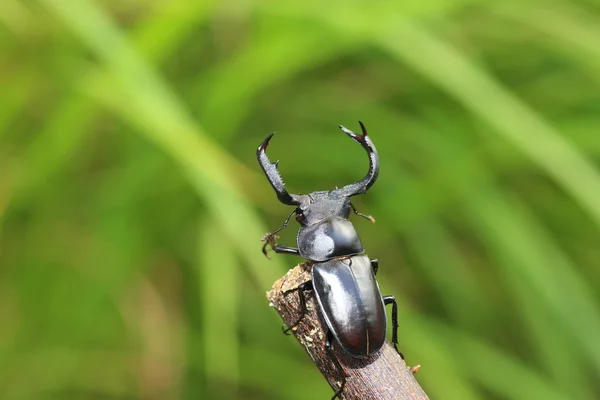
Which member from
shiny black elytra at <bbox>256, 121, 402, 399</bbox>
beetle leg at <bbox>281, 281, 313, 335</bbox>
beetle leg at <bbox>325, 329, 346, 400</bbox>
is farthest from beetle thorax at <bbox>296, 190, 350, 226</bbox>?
beetle leg at <bbox>325, 329, 346, 400</bbox>

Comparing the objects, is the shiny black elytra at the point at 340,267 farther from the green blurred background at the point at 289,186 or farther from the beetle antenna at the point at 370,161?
the green blurred background at the point at 289,186

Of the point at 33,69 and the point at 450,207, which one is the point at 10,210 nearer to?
the point at 33,69

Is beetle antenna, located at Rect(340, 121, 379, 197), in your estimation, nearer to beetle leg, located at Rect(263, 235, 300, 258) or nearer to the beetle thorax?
the beetle thorax

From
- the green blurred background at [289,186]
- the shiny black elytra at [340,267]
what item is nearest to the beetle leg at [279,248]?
the shiny black elytra at [340,267]

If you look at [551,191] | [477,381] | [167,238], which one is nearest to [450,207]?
[551,191]

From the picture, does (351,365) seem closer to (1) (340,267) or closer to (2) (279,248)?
(1) (340,267)

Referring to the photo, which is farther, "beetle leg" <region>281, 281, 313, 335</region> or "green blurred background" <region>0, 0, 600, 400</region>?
"green blurred background" <region>0, 0, 600, 400</region>
